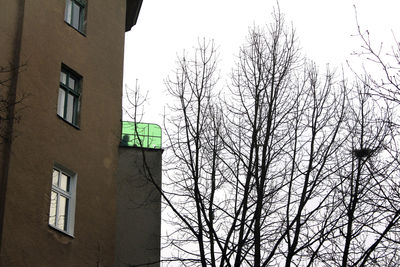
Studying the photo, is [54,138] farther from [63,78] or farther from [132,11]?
[132,11]

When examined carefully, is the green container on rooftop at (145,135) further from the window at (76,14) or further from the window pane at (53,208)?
the window pane at (53,208)

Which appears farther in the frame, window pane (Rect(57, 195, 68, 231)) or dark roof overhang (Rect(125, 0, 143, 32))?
dark roof overhang (Rect(125, 0, 143, 32))

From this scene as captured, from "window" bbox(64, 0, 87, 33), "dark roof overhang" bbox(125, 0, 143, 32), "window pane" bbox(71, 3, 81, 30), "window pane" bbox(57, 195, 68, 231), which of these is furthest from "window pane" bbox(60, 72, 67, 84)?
"dark roof overhang" bbox(125, 0, 143, 32)

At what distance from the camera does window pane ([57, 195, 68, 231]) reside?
1523 cm

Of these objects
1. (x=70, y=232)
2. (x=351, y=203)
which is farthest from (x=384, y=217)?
(x=70, y=232)

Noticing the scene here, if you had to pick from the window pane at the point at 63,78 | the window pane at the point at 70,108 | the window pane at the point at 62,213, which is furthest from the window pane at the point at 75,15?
the window pane at the point at 62,213

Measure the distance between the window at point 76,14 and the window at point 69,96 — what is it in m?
1.49

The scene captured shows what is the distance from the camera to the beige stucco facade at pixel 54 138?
46.3ft

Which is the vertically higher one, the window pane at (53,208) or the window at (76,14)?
the window at (76,14)

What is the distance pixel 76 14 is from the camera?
18016mm

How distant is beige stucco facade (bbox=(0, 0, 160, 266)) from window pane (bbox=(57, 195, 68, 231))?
0.85 ft

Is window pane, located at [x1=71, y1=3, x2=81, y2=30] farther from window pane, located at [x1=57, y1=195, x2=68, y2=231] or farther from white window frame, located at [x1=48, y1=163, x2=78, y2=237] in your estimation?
window pane, located at [x1=57, y1=195, x2=68, y2=231]

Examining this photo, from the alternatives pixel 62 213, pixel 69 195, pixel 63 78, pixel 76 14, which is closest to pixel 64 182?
pixel 69 195

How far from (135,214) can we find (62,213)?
297 cm
